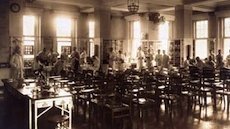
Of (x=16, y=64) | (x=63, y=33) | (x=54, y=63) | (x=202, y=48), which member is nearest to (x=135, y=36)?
(x=202, y=48)

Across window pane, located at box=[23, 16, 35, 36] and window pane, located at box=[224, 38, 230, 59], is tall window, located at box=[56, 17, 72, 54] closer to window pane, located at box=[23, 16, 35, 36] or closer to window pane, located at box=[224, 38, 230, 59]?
window pane, located at box=[23, 16, 35, 36]

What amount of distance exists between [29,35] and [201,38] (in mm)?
10430

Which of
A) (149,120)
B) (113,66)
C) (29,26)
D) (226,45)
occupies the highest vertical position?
(29,26)

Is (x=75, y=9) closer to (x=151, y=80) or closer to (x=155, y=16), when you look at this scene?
(x=155, y=16)

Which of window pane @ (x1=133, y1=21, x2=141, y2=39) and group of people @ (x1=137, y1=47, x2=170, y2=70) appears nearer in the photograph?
group of people @ (x1=137, y1=47, x2=170, y2=70)

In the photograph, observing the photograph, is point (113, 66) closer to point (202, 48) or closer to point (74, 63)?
point (74, 63)

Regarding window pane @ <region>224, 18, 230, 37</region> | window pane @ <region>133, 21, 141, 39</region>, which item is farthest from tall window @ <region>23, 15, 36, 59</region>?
window pane @ <region>224, 18, 230, 37</region>

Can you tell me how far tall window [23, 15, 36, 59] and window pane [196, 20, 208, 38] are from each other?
1010 cm

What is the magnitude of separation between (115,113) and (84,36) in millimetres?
12194

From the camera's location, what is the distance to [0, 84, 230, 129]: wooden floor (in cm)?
611

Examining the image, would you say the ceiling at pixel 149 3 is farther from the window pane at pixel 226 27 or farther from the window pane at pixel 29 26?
the window pane at pixel 29 26

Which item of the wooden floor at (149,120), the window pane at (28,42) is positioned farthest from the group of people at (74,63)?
the wooden floor at (149,120)

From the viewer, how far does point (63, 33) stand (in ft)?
54.7

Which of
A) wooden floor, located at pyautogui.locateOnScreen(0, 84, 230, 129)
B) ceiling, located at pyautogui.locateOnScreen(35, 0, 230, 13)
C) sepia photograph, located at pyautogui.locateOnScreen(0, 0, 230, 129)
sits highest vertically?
ceiling, located at pyautogui.locateOnScreen(35, 0, 230, 13)
